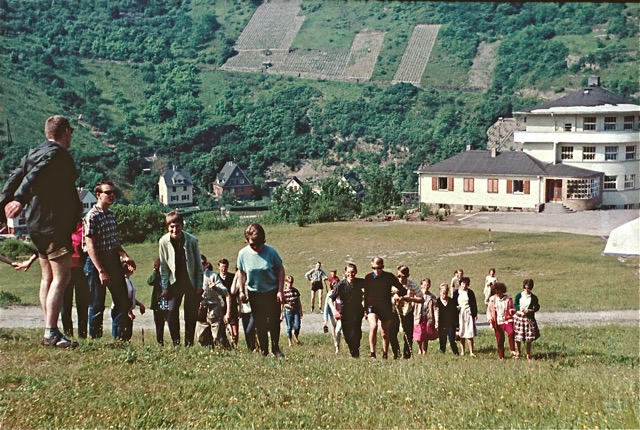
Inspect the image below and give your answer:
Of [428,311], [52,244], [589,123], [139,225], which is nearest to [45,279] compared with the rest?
[52,244]

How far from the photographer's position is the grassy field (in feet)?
79.6

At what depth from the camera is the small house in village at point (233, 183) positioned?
9012 cm

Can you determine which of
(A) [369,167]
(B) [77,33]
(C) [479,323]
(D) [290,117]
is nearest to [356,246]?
(C) [479,323]

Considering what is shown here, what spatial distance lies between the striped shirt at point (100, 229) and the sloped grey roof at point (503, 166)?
4005 cm

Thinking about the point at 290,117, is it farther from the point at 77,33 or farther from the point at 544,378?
the point at 544,378

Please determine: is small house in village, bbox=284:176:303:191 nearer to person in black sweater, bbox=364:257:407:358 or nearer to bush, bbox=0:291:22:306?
bush, bbox=0:291:22:306

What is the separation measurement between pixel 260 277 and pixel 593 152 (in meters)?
44.0

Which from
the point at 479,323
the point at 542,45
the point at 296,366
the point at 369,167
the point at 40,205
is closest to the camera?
the point at 40,205

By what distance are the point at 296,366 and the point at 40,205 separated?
276 cm

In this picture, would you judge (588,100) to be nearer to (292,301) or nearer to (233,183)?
(292,301)

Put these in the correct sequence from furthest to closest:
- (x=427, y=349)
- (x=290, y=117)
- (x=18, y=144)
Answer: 1. (x=290, y=117)
2. (x=18, y=144)
3. (x=427, y=349)

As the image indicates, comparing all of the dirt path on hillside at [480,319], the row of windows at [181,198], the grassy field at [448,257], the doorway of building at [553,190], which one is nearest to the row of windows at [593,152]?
the doorway of building at [553,190]

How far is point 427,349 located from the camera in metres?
13.4

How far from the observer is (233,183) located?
303ft
